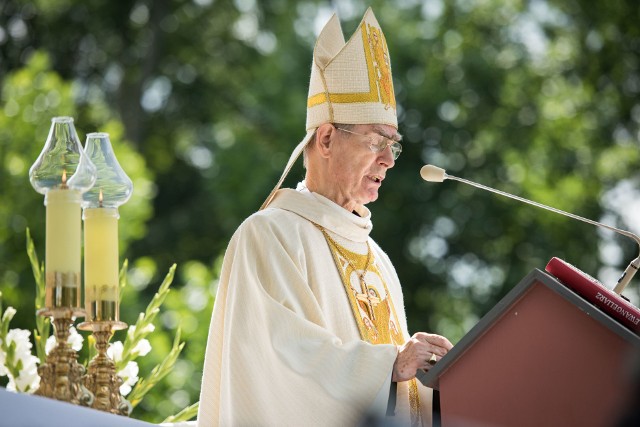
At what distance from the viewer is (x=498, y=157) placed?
17.5 metres

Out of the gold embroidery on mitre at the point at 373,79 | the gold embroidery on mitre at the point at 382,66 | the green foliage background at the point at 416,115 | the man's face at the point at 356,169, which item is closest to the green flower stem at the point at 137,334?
the man's face at the point at 356,169

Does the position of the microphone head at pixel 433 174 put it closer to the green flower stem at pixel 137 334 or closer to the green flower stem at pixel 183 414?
the green flower stem at pixel 137 334

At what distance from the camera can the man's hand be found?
4.78 metres

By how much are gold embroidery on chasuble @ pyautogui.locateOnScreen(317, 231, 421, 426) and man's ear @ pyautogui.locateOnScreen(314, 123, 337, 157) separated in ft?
1.01

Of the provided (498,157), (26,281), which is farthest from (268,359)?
(498,157)

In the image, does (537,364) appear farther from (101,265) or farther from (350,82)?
(350,82)

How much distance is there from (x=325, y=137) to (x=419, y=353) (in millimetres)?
1177

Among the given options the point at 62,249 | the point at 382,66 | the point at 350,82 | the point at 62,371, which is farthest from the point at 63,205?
the point at 382,66

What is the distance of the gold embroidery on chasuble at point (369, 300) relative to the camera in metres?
5.29

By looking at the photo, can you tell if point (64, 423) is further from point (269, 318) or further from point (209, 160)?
point (209, 160)

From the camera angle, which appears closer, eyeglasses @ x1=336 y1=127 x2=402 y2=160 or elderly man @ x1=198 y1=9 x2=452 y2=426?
elderly man @ x1=198 y1=9 x2=452 y2=426

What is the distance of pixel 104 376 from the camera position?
457 centimetres

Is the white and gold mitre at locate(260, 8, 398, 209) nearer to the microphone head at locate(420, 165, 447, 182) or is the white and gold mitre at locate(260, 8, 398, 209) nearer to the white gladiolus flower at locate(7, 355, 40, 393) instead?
the microphone head at locate(420, 165, 447, 182)

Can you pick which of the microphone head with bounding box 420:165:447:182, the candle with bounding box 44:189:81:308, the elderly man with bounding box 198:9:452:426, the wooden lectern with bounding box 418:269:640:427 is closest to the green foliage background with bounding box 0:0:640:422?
the elderly man with bounding box 198:9:452:426
